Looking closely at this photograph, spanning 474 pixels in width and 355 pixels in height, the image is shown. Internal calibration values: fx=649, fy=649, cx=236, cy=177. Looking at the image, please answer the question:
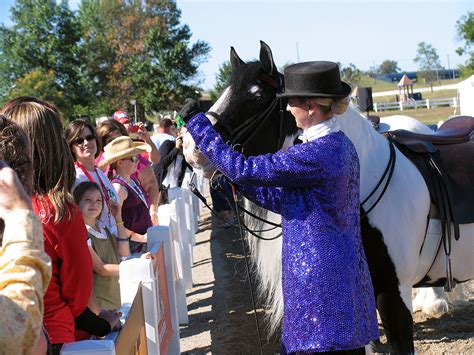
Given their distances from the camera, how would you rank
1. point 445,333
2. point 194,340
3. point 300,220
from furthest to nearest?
point 194,340, point 445,333, point 300,220

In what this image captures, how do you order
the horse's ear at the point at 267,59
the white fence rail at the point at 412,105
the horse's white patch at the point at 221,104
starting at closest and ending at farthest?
the horse's white patch at the point at 221,104 → the horse's ear at the point at 267,59 → the white fence rail at the point at 412,105

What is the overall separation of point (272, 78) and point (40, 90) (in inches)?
2356

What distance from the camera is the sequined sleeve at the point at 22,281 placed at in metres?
→ 1.54

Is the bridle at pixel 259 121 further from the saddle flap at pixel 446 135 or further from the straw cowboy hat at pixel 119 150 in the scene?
the straw cowboy hat at pixel 119 150

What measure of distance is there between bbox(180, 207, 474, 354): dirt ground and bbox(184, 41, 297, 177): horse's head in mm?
2441

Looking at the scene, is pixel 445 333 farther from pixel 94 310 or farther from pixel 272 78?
pixel 94 310

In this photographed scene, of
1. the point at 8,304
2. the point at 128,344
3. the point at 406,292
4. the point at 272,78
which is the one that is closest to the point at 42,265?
the point at 8,304

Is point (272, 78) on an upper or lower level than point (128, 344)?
upper

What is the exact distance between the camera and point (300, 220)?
2.90 metres

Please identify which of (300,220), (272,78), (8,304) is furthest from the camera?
(272,78)

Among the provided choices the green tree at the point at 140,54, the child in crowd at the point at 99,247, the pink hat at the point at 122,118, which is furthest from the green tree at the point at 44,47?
the child in crowd at the point at 99,247

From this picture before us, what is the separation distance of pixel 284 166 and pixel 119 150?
3.40m

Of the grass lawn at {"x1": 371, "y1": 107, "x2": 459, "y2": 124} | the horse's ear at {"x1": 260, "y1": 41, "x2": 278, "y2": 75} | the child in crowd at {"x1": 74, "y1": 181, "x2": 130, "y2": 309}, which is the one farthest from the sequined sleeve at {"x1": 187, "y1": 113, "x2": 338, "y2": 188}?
the grass lawn at {"x1": 371, "y1": 107, "x2": 459, "y2": 124}

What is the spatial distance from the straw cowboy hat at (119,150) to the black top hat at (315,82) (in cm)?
308
